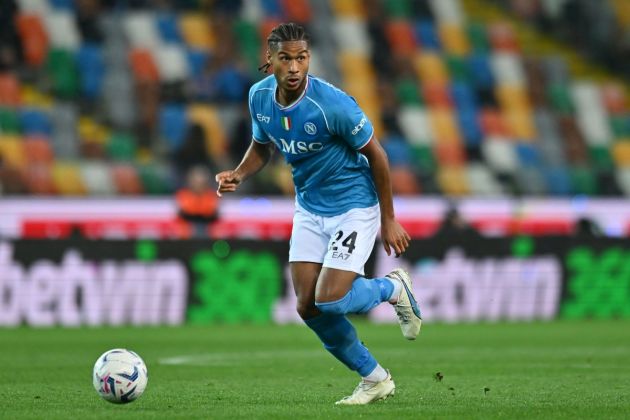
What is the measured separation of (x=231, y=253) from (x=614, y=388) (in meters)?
8.26

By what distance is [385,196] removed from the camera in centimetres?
713

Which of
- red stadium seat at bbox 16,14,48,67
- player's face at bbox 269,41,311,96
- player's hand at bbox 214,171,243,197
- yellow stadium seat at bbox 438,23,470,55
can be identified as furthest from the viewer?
yellow stadium seat at bbox 438,23,470,55

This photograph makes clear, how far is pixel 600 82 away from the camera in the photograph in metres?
26.0

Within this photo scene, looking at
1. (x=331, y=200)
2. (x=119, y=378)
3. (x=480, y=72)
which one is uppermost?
(x=480, y=72)

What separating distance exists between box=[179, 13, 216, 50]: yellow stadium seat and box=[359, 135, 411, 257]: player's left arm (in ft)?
52.2

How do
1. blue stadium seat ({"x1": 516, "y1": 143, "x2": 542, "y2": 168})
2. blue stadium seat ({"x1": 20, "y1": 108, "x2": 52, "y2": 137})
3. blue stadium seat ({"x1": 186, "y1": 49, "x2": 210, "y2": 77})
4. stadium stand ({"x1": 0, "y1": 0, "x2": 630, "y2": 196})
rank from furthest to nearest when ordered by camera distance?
blue stadium seat ({"x1": 516, "y1": 143, "x2": 542, "y2": 168})
blue stadium seat ({"x1": 186, "y1": 49, "x2": 210, "y2": 77})
stadium stand ({"x1": 0, "y1": 0, "x2": 630, "y2": 196})
blue stadium seat ({"x1": 20, "y1": 108, "x2": 52, "y2": 137})

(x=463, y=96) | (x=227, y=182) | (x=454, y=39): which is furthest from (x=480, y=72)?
(x=227, y=182)

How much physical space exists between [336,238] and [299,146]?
0.55 m

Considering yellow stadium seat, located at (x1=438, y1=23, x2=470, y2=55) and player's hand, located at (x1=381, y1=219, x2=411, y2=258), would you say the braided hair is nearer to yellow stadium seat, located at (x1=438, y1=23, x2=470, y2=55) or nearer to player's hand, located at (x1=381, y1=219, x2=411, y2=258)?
player's hand, located at (x1=381, y1=219, x2=411, y2=258)

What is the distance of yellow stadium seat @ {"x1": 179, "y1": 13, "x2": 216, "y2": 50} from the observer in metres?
22.8

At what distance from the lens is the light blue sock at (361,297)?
7.03m

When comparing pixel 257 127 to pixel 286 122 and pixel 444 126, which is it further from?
pixel 444 126

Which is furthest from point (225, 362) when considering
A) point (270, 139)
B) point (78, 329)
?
point (78, 329)

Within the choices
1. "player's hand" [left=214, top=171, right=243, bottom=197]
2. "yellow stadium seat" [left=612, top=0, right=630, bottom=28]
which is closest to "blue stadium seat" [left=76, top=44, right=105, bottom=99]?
"yellow stadium seat" [left=612, top=0, right=630, bottom=28]
